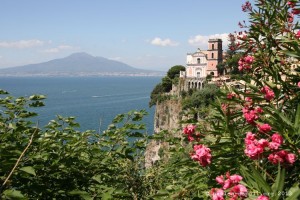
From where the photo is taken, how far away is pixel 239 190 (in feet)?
6.77

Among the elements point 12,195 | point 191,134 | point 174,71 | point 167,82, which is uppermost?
point 174,71

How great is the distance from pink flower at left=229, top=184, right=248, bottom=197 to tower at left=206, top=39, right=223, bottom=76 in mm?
60914

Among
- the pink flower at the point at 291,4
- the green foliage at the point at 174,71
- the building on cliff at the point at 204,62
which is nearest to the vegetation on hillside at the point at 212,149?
the pink flower at the point at 291,4

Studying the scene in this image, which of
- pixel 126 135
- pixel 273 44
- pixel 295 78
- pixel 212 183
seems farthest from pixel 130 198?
pixel 273 44

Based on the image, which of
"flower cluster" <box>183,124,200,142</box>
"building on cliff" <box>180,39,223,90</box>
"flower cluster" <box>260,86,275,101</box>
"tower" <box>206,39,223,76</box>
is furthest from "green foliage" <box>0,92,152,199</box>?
"tower" <box>206,39,223,76</box>

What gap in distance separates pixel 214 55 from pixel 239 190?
62.8m

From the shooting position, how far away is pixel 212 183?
3.14 m

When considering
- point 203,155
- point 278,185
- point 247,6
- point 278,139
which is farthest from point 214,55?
point 278,185

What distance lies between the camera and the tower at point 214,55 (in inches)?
2455

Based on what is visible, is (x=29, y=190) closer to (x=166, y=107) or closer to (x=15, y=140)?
(x=15, y=140)

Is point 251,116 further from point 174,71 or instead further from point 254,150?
point 174,71

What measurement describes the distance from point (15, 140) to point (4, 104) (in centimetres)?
77

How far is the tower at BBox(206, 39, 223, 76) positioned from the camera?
62359 mm

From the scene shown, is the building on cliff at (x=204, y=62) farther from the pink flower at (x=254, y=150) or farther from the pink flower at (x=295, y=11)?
the pink flower at (x=254, y=150)
